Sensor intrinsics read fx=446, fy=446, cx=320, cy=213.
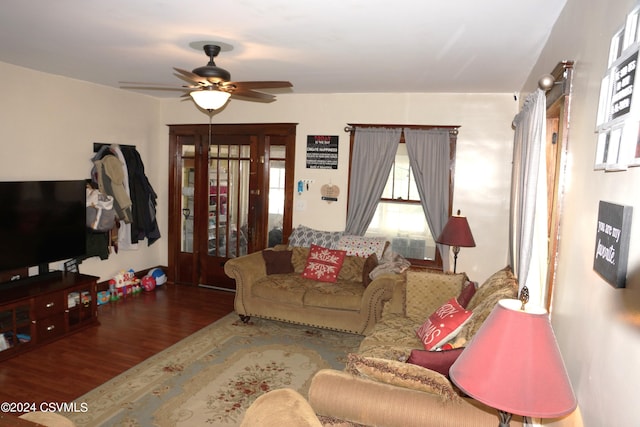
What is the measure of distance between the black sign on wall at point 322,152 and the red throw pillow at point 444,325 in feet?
8.96

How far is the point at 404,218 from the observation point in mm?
5367

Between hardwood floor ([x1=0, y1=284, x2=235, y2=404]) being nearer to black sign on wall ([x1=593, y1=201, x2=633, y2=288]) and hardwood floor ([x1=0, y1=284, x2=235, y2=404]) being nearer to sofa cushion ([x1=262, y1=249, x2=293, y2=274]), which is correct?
sofa cushion ([x1=262, y1=249, x2=293, y2=274])

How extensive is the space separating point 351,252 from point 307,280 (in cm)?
60

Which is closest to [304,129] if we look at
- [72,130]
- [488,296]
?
[72,130]

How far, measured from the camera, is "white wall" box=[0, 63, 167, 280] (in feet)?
14.7

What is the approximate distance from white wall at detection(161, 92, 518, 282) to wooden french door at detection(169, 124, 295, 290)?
1.57ft

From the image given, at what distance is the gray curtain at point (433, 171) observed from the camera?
5055mm

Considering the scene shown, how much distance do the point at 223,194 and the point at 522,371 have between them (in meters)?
5.16

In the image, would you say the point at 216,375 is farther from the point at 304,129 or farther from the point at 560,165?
the point at 304,129

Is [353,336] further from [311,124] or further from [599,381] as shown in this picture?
Answer: [599,381]

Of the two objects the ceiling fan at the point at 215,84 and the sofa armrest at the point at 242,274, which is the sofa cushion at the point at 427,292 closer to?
the sofa armrest at the point at 242,274

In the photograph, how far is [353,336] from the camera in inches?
183

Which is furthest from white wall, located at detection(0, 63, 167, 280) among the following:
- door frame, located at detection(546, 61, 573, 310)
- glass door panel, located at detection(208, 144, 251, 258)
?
door frame, located at detection(546, 61, 573, 310)

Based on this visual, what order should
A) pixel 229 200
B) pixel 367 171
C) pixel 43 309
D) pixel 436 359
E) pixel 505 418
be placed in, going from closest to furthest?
pixel 505 418 → pixel 436 359 → pixel 43 309 → pixel 367 171 → pixel 229 200
